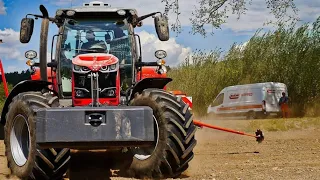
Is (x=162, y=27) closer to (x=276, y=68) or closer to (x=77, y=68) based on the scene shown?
(x=77, y=68)

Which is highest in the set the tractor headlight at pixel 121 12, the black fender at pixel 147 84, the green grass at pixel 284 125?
the tractor headlight at pixel 121 12

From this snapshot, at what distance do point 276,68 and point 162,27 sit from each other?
2564 cm

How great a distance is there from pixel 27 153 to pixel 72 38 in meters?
2.02

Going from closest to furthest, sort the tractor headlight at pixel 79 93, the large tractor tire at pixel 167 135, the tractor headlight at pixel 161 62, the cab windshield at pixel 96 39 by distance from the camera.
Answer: the large tractor tire at pixel 167 135
the tractor headlight at pixel 79 93
the cab windshield at pixel 96 39
the tractor headlight at pixel 161 62

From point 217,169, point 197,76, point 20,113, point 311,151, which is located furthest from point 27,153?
point 197,76

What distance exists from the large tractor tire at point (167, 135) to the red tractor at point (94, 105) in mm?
12

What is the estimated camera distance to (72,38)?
870 cm

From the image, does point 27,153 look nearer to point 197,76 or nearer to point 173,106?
point 173,106

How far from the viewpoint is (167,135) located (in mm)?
7129

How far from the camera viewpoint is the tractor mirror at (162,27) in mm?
8333

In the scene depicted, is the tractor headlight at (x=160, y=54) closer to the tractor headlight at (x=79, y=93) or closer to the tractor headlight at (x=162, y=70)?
the tractor headlight at (x=162, y=70)

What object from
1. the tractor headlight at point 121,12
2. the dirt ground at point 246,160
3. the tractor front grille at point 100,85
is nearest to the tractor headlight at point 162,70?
the tractor headlight at point 121,12

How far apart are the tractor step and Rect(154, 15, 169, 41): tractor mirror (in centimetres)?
209

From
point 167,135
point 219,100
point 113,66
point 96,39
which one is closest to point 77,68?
point 113,66
